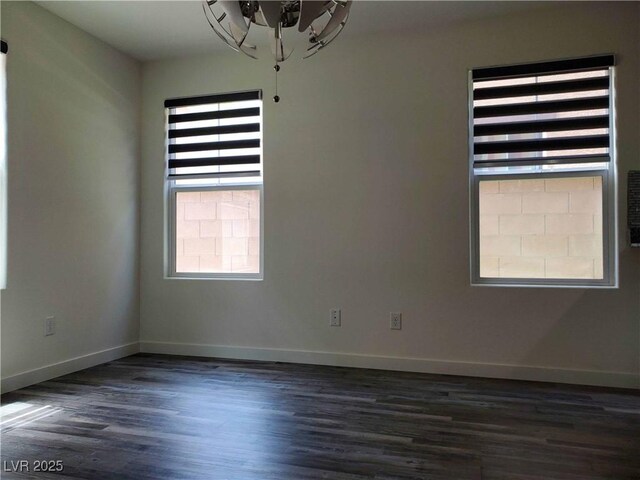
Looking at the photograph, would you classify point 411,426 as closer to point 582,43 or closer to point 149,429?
point 149,429

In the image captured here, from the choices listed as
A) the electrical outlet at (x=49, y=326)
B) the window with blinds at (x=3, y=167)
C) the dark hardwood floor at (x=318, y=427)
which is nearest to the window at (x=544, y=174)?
the dark hardwood floor at (x=318, y=427)

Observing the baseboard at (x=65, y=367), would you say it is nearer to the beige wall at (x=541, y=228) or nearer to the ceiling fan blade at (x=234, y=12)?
the ceiling fan blade at (x=234, y=12)

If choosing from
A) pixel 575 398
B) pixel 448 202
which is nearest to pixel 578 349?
pixel 575 398

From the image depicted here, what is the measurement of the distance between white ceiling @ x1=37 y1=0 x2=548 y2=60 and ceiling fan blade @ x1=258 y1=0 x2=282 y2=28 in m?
1.65

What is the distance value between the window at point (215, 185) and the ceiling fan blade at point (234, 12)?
210 cm

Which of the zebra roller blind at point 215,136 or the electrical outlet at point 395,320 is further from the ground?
the zebra roller blind at point 215,136

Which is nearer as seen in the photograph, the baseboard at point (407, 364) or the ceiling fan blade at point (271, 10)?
the ceiling fan blade at point (271, 10)

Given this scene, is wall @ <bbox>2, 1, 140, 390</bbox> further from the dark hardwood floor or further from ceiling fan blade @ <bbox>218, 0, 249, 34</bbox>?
ceiling fan blade @ <bbox>218, 0, 249, 34</bbox>

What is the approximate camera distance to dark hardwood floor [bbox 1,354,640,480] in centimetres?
194

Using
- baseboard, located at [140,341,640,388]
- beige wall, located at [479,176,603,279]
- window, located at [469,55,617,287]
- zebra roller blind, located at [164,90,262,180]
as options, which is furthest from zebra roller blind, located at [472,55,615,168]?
zebra roller blind, located at [164,90,262,180]

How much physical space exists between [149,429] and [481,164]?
8.98 feet

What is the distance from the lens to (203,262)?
4031mm

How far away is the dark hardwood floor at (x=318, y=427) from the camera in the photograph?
1942 millimetres

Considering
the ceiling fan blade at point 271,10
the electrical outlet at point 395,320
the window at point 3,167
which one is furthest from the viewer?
the electrical outlet at point 395,320
